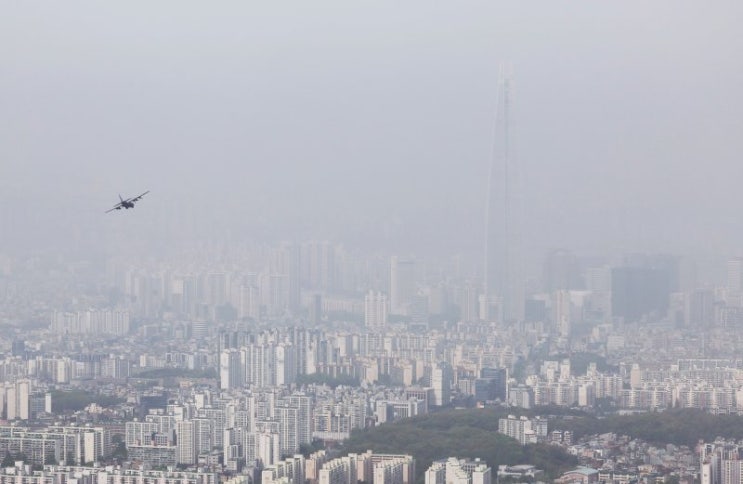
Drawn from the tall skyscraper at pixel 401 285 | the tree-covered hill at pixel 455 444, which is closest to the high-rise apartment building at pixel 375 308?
the tall skyscraper at pixel 401 285

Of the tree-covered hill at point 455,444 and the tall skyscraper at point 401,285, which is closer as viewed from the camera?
the tree-covered hill at point 455,444

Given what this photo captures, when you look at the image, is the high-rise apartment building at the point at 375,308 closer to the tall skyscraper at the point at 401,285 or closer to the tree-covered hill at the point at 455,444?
the tall skyscraper at the point at 401,285

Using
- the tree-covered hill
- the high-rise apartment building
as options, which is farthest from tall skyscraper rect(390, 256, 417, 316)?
the tree-covered hill

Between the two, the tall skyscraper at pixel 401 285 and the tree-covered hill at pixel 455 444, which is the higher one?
the tall skyscraper at pixel 401 285

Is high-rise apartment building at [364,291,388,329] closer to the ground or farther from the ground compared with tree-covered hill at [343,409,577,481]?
farther from the ground

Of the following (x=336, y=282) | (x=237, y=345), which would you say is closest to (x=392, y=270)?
(x=336, y=282)

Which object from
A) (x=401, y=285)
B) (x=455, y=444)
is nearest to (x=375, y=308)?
(x=401, y=285)

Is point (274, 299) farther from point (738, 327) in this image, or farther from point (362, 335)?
point (738, 327)

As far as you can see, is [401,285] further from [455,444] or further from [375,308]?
[455,444]

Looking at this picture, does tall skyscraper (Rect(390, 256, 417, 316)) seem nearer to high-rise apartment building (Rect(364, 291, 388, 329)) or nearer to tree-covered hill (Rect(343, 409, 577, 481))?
high-rise apartment building (Rect(364, 291, 388, 329))
